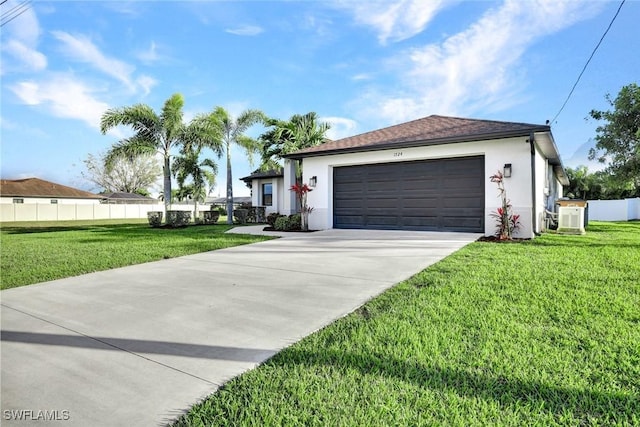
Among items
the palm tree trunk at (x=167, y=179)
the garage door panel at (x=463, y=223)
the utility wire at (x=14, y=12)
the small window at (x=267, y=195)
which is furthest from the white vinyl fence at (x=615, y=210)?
the utility wire at (x=14, y=12)

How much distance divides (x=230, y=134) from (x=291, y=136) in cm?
323

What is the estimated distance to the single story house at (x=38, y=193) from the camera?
30906 millimetres

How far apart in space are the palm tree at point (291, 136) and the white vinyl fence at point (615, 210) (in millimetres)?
20529

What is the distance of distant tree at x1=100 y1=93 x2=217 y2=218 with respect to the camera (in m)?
15.9

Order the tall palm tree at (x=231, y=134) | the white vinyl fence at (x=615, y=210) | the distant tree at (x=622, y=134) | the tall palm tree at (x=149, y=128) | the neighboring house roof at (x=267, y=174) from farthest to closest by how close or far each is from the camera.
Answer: the white vinyl fence at (x=615, y=210), the neighboring house roof at (x=267, y=174), the tall palm tree at (x=231, y=134), the tall palm tree at (x=149, y=128), the distant tree at (x=622, y=134)

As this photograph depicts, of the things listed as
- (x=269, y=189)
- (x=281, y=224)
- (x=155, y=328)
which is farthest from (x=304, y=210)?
(x=155, y=328)

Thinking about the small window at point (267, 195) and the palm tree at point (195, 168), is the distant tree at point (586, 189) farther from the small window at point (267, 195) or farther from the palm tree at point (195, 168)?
the palm tree at point (195, 168)

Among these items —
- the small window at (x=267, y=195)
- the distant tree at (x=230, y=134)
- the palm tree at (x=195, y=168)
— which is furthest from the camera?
the small window at (x=267, y=195)

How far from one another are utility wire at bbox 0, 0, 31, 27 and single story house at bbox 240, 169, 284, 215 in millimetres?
13328

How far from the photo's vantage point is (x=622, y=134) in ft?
52.5

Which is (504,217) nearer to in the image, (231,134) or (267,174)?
(231,134)

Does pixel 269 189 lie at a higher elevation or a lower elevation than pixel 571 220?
higher

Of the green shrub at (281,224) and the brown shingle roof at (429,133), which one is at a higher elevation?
the brown shingle roof at (429,133)

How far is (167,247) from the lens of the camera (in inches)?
312
